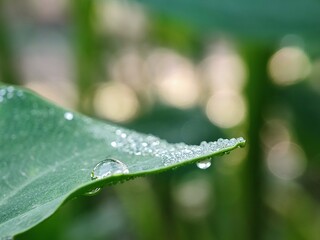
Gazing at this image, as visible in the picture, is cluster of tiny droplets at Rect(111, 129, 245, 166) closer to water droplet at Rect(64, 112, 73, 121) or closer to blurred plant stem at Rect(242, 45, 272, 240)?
water droplet at Rect(64, 112, 73, 121)

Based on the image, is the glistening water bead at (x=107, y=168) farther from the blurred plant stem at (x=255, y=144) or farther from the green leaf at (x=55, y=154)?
the blurred plant stem at (x=255, y=144)

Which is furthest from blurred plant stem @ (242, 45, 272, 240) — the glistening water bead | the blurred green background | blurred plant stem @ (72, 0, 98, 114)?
the glistening water bead

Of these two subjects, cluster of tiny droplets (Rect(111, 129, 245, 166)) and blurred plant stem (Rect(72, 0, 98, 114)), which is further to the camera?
blurred plant stem (Rect(72, 0, 98, 114))

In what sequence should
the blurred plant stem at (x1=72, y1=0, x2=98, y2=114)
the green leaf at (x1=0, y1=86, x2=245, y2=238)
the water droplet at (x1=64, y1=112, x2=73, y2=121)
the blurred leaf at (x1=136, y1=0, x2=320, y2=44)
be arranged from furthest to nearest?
the blurred plant stem at (x1=72, y1=0, x2=98, y2=114), the blurred leaf at (x1=136, y1=0, x2=320, y2=44), the water droplet at (x1=64, y1=112, x2=73, y2=121), the green leaf at (x1=0, y1=86, x2=245, y2=238)

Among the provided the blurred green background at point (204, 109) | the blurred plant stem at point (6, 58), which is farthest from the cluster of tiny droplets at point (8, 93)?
the blurred plant stem at point (6, 58)

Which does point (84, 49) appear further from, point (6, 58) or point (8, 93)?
point (8, 93)

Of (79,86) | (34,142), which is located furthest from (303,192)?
(34,142)
